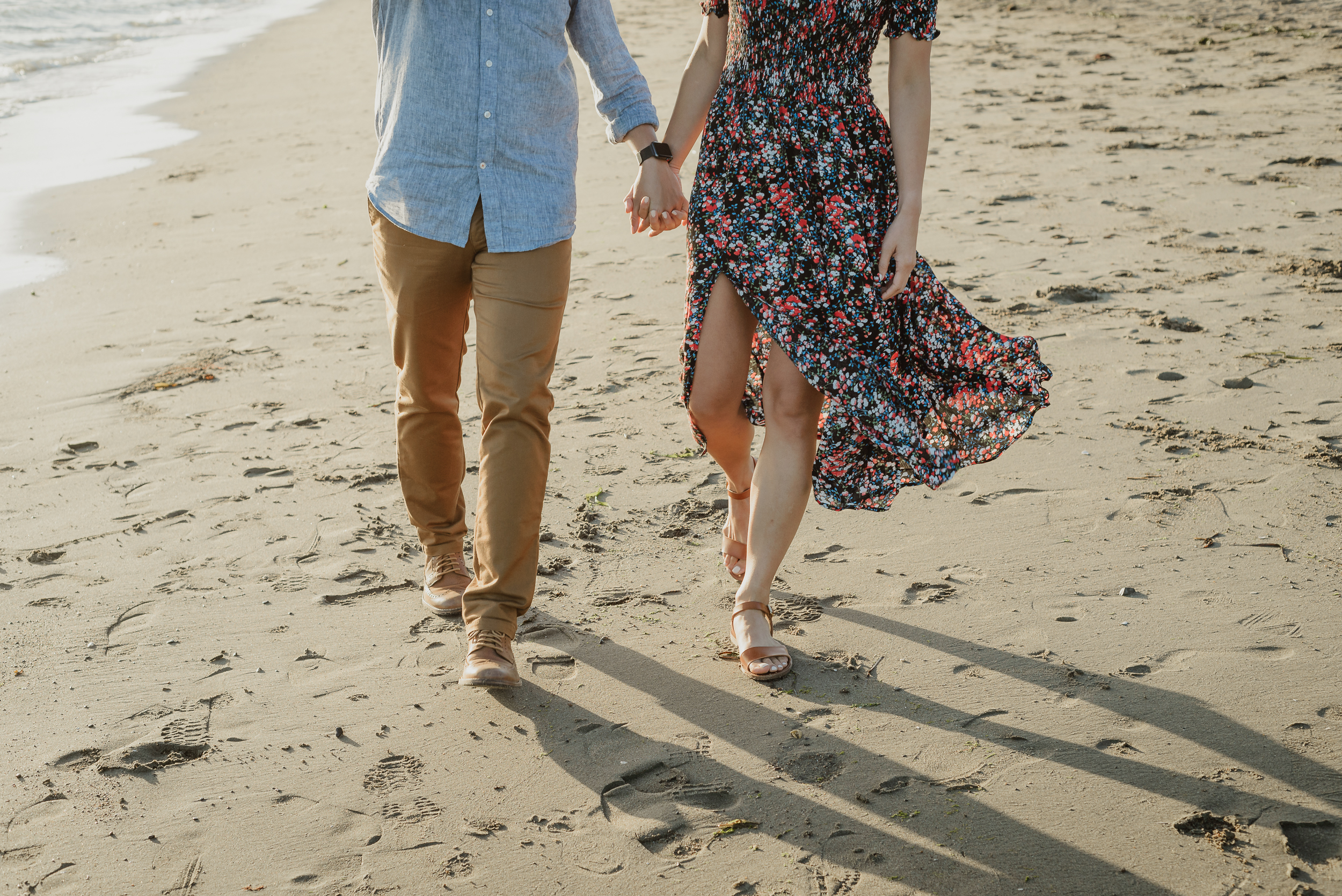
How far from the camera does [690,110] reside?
2945 millimetres

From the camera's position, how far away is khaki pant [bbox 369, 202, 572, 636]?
2.67 metres

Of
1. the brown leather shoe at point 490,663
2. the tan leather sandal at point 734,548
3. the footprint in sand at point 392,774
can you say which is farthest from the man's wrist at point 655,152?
the footprint in sand at point 392,774

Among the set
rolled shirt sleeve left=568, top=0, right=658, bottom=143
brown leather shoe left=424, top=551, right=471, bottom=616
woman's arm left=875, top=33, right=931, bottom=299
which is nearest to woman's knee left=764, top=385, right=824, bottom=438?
woman's arm left=875, top=33, right=931, bottom=299

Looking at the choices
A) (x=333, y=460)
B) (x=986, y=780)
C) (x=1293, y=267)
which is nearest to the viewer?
(x=986, y=780)

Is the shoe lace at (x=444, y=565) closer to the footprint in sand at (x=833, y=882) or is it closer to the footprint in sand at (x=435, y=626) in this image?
the footprint in sand at (x=435, y=626)

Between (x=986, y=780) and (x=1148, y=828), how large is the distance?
32 cm

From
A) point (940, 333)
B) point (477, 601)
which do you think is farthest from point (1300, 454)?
point (477, 601)

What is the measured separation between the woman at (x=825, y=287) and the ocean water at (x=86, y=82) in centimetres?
476

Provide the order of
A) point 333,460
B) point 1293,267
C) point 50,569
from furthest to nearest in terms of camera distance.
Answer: point 1293,267
point 333,460
point 50,569

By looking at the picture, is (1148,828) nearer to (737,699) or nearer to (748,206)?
(737,699)

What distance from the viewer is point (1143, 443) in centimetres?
386

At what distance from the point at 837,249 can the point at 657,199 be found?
46 cm

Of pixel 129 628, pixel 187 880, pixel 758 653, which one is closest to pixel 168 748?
pixel 187 880

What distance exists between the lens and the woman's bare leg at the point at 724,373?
2.83 m
